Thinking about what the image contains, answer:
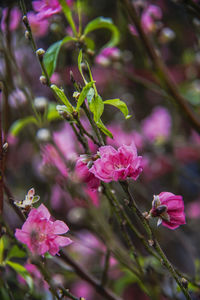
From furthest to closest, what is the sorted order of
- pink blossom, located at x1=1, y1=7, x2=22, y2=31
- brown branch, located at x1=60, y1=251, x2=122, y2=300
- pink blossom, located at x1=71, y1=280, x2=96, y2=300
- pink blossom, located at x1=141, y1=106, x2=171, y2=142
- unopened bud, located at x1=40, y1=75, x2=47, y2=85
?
pink blossom, located at x1=141, y1=106, x2=171, y2=142 < pink blossom, located at x1=71, y1=280, x2=96, y2=300 < pink blossom, located at x1=1, y1=7, x2=22, y2=31 < brown branch, located at x1=60, y1=251, x2=122, y2=300 < unopened bud, located at x1=40, y1=75, x2=47, y2=85

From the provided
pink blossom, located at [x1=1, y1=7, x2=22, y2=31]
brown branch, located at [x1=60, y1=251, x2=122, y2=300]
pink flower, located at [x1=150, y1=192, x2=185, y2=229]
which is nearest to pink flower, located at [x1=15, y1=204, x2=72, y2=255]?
pink flower, located at [x1=150, y1=192, x2=185, y2=229]

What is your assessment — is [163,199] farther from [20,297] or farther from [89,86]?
[20,297]

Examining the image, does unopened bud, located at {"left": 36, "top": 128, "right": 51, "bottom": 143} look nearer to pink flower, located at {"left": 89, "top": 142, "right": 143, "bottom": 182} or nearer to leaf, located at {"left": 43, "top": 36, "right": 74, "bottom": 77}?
leaf, located at {"left": 43, "top": 36, "right": 74, "bottom": 77}

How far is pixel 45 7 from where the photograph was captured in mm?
672

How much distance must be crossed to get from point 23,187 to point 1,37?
59 centimetres

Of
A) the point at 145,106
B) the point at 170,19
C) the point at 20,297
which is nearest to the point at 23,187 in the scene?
the point at 20,297

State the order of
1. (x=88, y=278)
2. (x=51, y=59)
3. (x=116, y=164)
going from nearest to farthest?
(x=116, y=164), (x=51, y=59), (x=88, y=278)

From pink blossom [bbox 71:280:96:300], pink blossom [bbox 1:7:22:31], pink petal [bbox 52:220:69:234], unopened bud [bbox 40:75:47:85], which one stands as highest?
pink blossom [bbox 1:7:22:31]

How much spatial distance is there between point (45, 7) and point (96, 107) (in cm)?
28

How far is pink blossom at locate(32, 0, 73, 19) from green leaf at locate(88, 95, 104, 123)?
0.23m

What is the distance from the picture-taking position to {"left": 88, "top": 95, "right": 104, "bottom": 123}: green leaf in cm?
51

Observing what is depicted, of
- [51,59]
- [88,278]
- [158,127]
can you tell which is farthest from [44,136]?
[158,127]

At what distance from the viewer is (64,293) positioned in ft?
1.65

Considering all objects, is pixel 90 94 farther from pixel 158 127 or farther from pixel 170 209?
pixel 158 127
